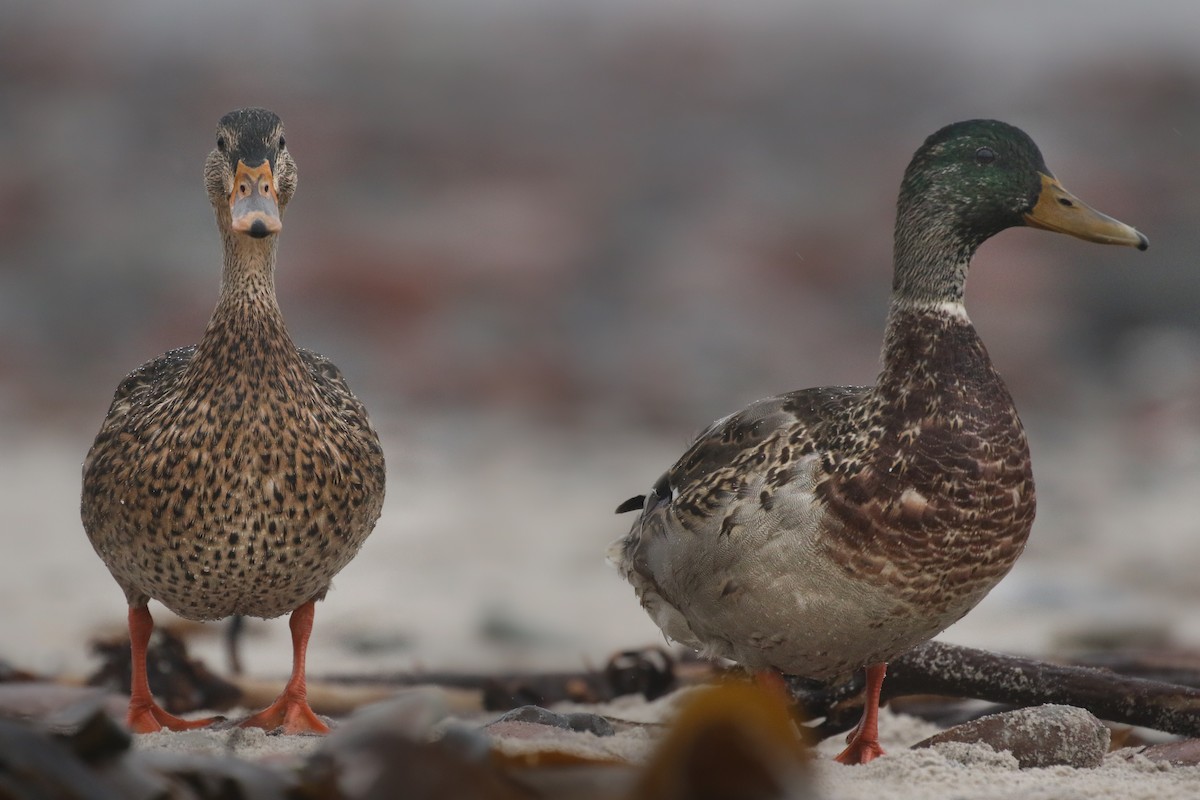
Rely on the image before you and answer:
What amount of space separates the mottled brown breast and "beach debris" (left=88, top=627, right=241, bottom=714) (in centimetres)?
215

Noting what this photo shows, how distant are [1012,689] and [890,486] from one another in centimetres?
A: 71

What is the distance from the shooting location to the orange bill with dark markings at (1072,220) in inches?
153

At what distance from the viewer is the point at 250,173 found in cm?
392

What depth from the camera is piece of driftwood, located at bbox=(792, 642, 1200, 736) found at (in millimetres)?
3816

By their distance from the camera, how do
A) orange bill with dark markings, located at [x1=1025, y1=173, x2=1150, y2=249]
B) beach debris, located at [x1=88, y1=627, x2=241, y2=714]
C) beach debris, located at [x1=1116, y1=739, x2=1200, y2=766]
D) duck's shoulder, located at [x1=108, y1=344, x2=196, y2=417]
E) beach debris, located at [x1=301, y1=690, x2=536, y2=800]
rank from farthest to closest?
beach debris, located at [x1=88, y1=627, x2=241, y2=714] → duck's shoulder, located at [x1=108, y1=344, x2=196, y2=417] → orange bill with dark markings, located at [x1=1025, y1=173, x2=1150, y2=249] → beach debris, located at [x1=1116, y1=739, x2=1200, y2=766] → beach debris, located at [x1=301, y1=690, x2=536, y2=800]

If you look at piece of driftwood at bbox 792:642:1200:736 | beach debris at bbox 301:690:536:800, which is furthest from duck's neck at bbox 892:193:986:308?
beach debris at bbox 301:690:536:800

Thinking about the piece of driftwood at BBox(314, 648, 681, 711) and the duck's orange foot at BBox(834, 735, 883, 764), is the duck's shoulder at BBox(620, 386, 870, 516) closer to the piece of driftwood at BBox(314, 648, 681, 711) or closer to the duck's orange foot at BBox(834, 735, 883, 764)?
the duck's orange foot at BBox(834, 735, 883, 764)

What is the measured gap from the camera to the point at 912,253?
4090 millimetres

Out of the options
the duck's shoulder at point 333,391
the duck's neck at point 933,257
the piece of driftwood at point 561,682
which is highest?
the duck's neck at point 933,257

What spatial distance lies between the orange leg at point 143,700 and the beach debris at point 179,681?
1.64 ft

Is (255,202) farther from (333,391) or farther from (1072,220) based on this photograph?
(1072,220)

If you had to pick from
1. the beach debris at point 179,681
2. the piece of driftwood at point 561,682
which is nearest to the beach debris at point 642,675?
the piece of driftwood at point 561,682

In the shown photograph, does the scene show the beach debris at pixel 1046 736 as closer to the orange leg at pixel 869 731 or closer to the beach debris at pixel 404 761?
the orange leg at pixel 869 731

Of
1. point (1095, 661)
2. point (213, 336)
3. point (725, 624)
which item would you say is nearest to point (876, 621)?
point (725, 624)
